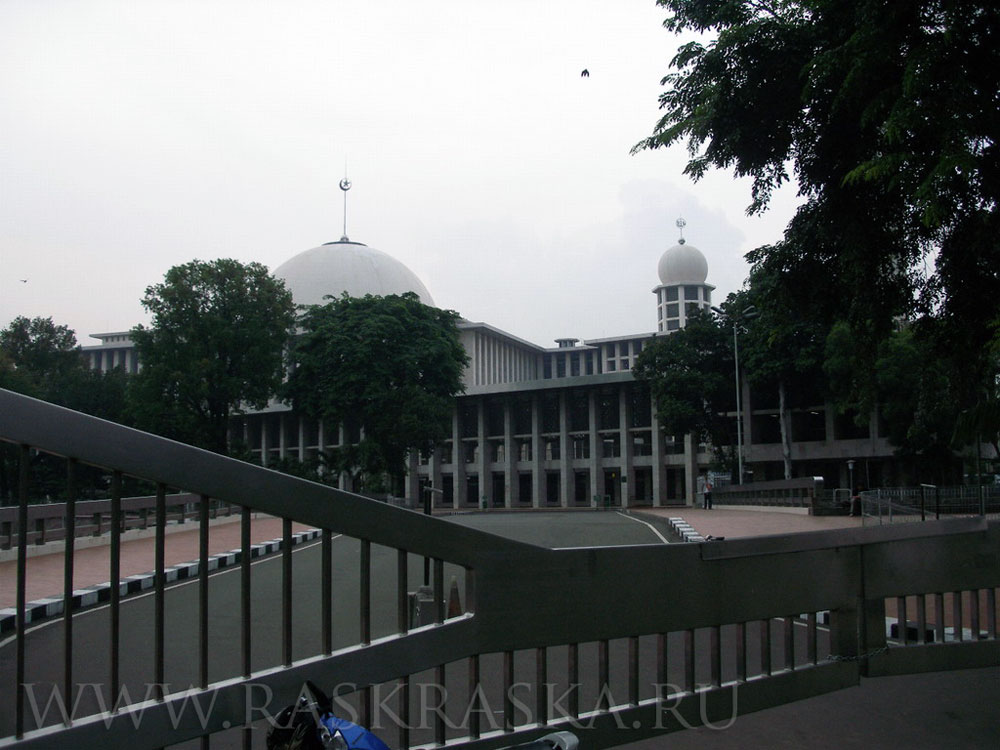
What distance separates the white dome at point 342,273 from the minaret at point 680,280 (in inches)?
1025

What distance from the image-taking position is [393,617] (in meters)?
3.23

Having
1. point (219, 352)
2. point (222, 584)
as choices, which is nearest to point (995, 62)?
point (222, 584)

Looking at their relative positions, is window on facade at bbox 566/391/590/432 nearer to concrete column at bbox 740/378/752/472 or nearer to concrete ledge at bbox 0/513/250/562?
concrete column at bbox 740/378/752/472

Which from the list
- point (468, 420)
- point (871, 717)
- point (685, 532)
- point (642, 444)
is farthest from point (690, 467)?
point (871, 717)

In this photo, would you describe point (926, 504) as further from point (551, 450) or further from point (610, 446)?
point (551, 450)

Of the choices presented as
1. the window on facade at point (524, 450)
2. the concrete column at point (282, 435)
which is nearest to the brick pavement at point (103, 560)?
the window on facade at point (524, 450)

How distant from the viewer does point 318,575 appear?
3318mm

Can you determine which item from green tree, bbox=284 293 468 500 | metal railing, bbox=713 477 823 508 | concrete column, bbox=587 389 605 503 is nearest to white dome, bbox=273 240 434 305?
concrete column, bbox=587 389 605 503

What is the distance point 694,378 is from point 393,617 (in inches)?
1562

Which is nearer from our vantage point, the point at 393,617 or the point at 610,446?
the point at 393,617

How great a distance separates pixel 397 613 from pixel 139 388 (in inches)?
1487

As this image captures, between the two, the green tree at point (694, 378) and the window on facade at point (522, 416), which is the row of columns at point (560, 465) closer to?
the window on facade at point (522, 416)

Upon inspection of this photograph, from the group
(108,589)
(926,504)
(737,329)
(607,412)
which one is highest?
(737,329)

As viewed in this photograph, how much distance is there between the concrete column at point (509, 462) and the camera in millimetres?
58375
